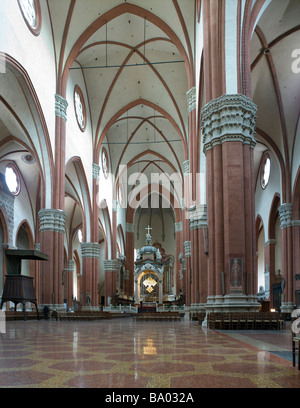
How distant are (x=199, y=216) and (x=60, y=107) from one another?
33.0ft

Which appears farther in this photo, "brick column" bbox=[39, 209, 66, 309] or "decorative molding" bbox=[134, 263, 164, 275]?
"decorative molding" bbox=[134, 263, 164, 275]

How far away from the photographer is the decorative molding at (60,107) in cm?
2453

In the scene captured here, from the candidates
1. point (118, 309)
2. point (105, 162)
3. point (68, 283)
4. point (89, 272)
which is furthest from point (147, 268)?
point (89, 272)

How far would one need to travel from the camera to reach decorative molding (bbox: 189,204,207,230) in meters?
23.5

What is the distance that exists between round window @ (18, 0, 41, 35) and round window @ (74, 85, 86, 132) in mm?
7572

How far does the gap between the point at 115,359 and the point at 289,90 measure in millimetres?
21642

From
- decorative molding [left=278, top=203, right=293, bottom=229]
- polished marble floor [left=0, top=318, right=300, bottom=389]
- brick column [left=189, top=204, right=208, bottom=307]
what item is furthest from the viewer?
decorative molding [left=278, top=203, right=293, bottom=229]

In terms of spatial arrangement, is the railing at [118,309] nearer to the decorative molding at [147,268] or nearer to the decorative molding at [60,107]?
the decorative molding at [147,268]

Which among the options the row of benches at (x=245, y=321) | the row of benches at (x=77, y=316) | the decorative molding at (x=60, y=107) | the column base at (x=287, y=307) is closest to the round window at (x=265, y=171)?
the column base at (x=287, y=307)

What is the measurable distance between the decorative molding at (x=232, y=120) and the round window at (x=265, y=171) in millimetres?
18067

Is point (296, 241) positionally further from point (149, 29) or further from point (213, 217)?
point (149, 29)

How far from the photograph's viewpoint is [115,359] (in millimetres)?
5797
